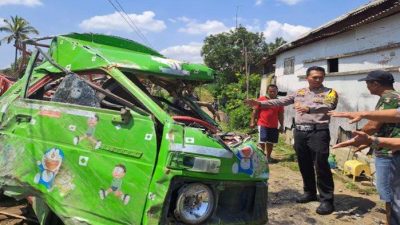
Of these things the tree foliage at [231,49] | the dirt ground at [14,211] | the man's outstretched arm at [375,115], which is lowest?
the dirt ground at [14,211]

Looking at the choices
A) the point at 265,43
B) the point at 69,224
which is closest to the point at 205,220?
the point at 69,224

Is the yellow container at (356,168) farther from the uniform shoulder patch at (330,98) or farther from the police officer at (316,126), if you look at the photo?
the uniform shoulder patch at (330,98)

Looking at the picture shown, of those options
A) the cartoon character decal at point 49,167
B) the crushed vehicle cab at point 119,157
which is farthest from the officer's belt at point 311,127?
the cartoon character decal at point 49,167

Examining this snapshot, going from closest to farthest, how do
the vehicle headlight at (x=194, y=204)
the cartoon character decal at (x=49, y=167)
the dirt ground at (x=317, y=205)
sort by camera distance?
the vehicle headlight at (x=194, y=204) → the cartoon character decal at (x=49, y=167) → the dirt ground at (x=317, y=205)

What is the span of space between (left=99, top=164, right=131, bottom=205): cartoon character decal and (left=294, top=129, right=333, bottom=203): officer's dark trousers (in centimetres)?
318

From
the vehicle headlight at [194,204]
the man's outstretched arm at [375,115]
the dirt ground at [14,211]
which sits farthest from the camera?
the dirt ground at [14,211]

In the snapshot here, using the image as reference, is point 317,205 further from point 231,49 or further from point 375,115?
point 231,49

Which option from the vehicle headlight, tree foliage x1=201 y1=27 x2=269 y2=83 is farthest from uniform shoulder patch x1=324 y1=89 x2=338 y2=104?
tree foliage x1=201 y1=27 x2=269 y2=83

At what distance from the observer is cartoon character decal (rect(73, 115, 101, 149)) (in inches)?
124

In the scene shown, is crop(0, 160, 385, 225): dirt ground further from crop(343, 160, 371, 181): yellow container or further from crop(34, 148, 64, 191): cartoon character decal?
crop(34, 148, 64, 191): cartoon character decal

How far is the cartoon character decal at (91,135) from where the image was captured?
3.14 meters

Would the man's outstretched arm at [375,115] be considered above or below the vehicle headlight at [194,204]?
above

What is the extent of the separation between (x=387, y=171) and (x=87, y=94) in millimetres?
2963

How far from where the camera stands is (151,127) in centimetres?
302
